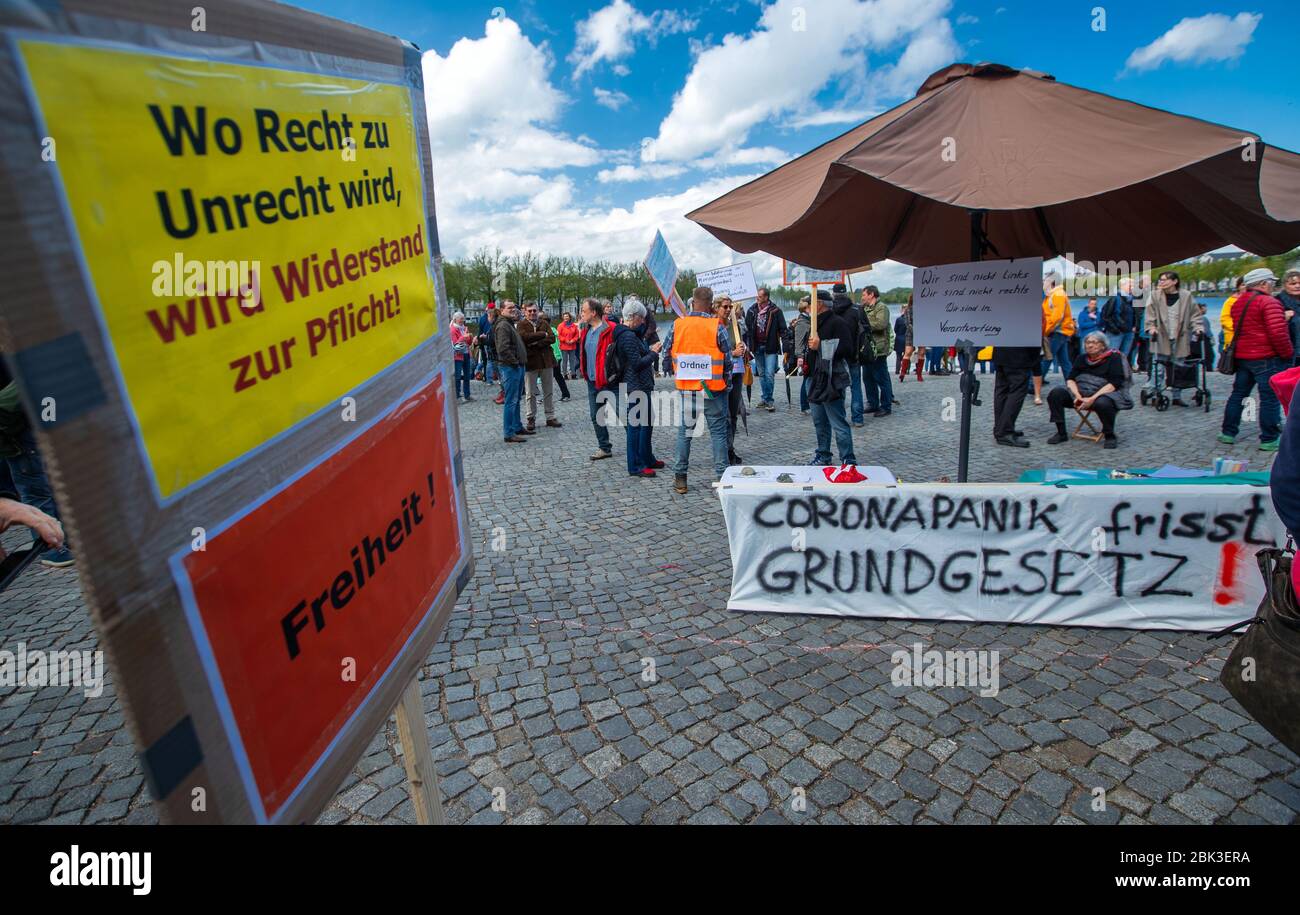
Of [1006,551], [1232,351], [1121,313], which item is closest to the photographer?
[1006,551]

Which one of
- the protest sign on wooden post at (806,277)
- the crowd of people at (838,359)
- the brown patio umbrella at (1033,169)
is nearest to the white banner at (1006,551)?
the brown patio umbrella at (1033,169)

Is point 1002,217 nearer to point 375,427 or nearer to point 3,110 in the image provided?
point 375,427

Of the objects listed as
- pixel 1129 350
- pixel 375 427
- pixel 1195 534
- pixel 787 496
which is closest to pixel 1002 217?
pixel 1195 534

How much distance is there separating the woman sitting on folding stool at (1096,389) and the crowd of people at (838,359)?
0.6 inches

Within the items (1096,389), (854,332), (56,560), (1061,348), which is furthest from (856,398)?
(56,560)

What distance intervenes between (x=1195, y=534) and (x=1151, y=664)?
872 mm

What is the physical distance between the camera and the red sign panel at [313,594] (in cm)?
96

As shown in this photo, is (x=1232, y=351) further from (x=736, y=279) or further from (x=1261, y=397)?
(x=736, y=279)

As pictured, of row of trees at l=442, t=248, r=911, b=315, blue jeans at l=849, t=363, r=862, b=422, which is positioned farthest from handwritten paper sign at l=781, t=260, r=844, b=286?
row of trees at l=442, t=248, r=911, b=315

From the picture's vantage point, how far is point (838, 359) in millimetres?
6980

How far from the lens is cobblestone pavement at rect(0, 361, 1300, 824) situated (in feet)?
8.59

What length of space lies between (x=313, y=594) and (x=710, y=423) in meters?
5.95

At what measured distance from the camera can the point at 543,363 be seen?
1072 centimetres

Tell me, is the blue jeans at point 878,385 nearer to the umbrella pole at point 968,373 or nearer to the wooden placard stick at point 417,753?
the umbrella pole at point 968,373
